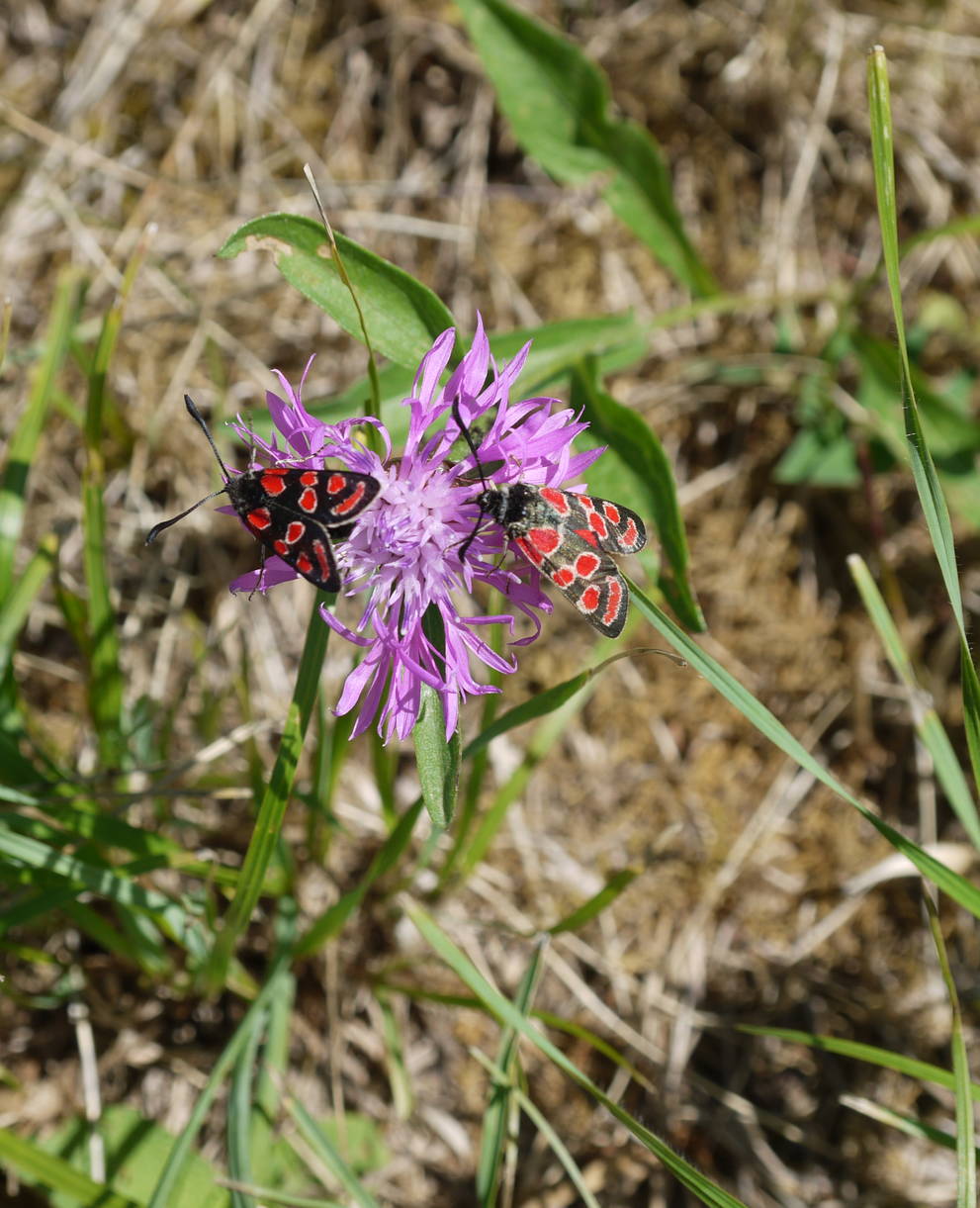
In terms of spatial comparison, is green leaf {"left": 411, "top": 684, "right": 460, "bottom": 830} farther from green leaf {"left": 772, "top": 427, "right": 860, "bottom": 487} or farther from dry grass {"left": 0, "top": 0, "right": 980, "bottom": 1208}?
green leaf {"left": 772, "top": 427, "right": 860, "bottom": 487}

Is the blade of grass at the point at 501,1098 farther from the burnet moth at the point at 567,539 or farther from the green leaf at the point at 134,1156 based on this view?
the burnet moth at the point at 567,539

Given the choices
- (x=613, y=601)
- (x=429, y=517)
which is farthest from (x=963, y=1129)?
(x=429, y=517)

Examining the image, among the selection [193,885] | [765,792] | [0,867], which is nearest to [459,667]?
[0,867]

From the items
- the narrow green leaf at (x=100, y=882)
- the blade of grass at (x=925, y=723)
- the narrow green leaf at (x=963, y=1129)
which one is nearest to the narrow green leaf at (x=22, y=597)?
the narrow green leaf at (x=100, y=882)

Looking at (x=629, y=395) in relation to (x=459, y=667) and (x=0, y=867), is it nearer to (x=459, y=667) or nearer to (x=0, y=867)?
(x=459, y=667)

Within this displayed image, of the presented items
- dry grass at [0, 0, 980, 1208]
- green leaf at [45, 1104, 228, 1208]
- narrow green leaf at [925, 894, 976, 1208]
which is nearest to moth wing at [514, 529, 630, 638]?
narrow green leaf at [925, 894, 976, 1208]

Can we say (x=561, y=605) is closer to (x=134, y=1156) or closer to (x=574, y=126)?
(x=574, y=126)
